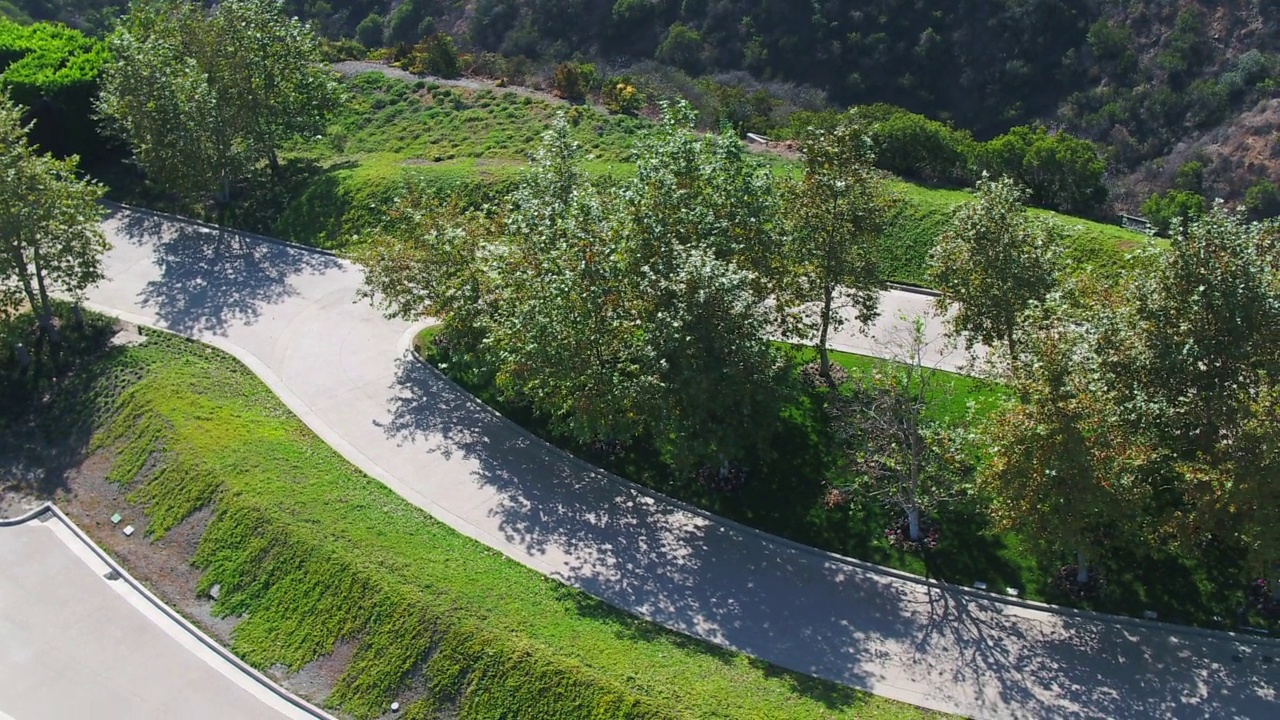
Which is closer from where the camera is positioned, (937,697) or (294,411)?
(937,697)

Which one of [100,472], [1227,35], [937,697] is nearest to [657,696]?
[937,697]

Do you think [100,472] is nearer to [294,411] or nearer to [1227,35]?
[294,411]

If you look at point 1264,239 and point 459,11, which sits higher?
point 459,11

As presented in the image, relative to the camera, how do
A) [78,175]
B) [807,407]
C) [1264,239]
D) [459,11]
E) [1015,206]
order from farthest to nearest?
[459,11] → [78,175] → [807,407] → [1015,206] → [1264,239]

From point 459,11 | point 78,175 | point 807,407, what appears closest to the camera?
point 807,407

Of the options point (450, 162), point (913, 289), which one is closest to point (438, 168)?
point (450, 162)

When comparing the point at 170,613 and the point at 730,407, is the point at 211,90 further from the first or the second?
the point at 730,407

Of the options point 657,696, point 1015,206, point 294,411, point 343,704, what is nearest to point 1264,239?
point 1015,206

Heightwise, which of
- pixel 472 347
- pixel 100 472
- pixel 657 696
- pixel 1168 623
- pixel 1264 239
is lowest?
pixel 657 696
